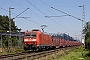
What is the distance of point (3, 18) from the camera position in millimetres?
135375

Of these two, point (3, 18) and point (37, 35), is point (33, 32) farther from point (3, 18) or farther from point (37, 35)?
point (3, 18)

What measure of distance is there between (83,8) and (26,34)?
10334 millimetres

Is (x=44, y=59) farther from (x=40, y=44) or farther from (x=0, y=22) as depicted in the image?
(x=0, y=22)

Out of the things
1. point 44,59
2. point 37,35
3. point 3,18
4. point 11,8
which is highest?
point 3,18

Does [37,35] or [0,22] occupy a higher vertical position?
[0,22]

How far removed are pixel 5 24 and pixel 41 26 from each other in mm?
76282

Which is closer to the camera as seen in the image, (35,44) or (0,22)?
(35,44)

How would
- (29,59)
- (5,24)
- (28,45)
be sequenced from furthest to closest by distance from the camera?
1. (5,24)
2. (28,45)
3. (29,59)

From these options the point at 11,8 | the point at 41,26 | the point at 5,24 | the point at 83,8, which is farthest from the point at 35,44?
the point at 5,24

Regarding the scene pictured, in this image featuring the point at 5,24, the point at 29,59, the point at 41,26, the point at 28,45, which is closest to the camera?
the point at 29,59

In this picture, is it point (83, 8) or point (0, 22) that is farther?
point (0, 22)

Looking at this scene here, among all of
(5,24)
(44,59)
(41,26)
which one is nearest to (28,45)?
(44,59)

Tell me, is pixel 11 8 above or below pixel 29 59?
above

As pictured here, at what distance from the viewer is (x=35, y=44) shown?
37.2m
